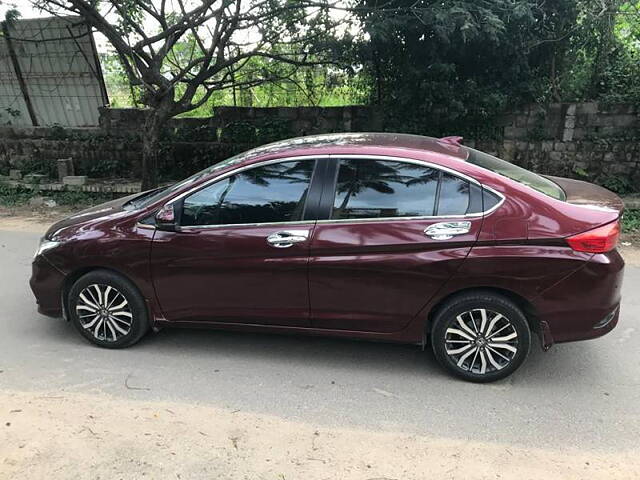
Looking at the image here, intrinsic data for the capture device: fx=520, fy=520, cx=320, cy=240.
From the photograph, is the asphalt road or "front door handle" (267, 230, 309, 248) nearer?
the asphalt road

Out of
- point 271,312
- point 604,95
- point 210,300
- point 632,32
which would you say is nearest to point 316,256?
point 271,312

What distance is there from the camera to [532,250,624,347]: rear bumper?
320 centimetres

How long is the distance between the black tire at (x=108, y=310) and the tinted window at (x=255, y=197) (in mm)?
715

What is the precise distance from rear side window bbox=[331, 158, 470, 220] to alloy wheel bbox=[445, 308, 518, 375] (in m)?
0.71

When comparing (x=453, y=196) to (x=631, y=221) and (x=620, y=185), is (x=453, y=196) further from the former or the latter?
(x=620, y=185)

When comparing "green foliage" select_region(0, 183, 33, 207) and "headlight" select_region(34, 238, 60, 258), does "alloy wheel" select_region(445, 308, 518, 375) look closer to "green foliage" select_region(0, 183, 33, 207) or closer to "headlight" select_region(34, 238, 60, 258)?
"headlight" select_region(34, 238, 60, 258)

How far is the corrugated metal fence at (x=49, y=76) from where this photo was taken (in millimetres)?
10492

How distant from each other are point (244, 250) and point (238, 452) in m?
1.32

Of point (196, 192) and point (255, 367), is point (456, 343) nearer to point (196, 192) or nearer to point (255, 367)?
point (255, 367)

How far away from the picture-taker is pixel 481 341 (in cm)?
340

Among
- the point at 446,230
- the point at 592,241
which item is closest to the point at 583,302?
the point at 592,241

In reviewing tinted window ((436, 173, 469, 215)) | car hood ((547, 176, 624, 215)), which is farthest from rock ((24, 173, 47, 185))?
car hood ((547, 176, 624, 215))

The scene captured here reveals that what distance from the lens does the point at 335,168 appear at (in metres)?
3.55

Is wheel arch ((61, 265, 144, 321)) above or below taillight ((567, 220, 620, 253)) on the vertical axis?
below
